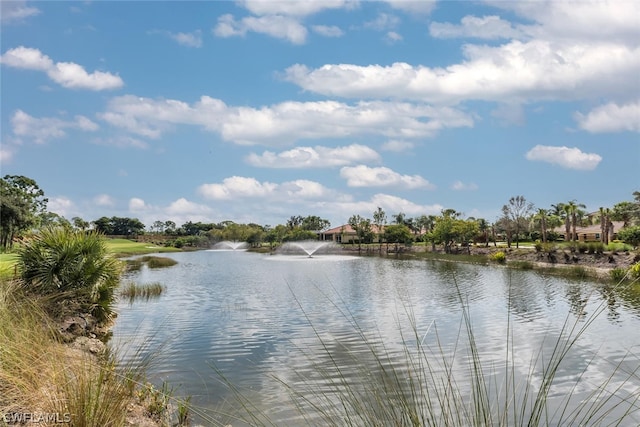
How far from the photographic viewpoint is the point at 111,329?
1373 centimetres

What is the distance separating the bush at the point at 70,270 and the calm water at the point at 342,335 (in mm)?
1179

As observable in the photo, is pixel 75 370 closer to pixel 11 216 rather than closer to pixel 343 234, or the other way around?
pixel 11 216

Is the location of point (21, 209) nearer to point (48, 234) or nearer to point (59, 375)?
point (48, 234)

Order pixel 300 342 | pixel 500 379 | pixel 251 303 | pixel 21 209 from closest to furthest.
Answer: pixel 500 379, pixel 300 342, pixel 251 303, pixel 21 209

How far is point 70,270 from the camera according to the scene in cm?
1318

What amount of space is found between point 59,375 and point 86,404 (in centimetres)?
108

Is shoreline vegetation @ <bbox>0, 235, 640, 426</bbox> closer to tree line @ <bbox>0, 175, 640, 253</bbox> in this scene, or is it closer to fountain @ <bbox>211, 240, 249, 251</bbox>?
tree line @ <bbox>0, 175, 640, 253</bbox>

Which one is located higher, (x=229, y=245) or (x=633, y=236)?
(x=633, y=236)

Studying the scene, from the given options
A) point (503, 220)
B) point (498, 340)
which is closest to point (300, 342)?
point (498, 340)

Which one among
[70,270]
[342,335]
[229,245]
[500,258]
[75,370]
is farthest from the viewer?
[229,245]

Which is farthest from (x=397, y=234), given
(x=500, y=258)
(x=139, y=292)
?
(x=139, y=292)

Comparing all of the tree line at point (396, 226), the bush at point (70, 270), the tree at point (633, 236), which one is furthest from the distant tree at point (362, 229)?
the bush at point (70, 270)

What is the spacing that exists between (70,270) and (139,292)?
31.1 feet

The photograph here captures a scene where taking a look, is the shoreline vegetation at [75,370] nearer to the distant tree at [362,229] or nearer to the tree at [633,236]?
the tree at [633,236]
